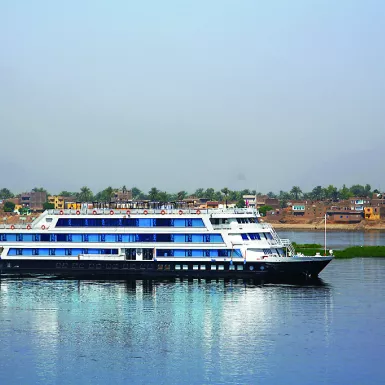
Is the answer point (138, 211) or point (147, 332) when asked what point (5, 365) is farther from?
point (138, 211)

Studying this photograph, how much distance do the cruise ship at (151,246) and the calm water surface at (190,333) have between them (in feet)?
7.41

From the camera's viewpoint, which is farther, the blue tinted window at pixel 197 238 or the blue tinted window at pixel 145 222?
the blue tinted window at pixel 145 222

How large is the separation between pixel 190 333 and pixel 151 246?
2416 centimetres

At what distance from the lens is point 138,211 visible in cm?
7912

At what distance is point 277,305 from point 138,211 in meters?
20.7

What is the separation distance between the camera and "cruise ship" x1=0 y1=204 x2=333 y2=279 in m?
75.7

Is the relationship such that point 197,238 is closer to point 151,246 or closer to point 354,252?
point 151,246

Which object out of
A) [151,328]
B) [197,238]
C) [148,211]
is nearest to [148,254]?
[148,211]

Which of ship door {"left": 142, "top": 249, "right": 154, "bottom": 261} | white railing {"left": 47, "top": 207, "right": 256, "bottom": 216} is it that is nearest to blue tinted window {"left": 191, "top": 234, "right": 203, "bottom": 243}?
white railing {"left": 47, "top": 207, "right": 256, "bottom": 216}

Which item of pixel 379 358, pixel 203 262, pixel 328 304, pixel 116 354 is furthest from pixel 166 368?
pixel 203 262

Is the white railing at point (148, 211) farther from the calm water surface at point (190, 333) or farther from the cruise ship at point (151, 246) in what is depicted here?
the calm water surface at point (190, 333)

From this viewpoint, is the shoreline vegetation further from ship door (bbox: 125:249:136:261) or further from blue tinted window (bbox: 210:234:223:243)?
ship door (bbox: 125:249:136:261)

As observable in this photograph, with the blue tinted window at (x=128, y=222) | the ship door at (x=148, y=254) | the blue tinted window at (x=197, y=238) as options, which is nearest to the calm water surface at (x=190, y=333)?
the ship door at (x=148, y=254)

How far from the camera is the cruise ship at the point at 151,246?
75688 millimetres
